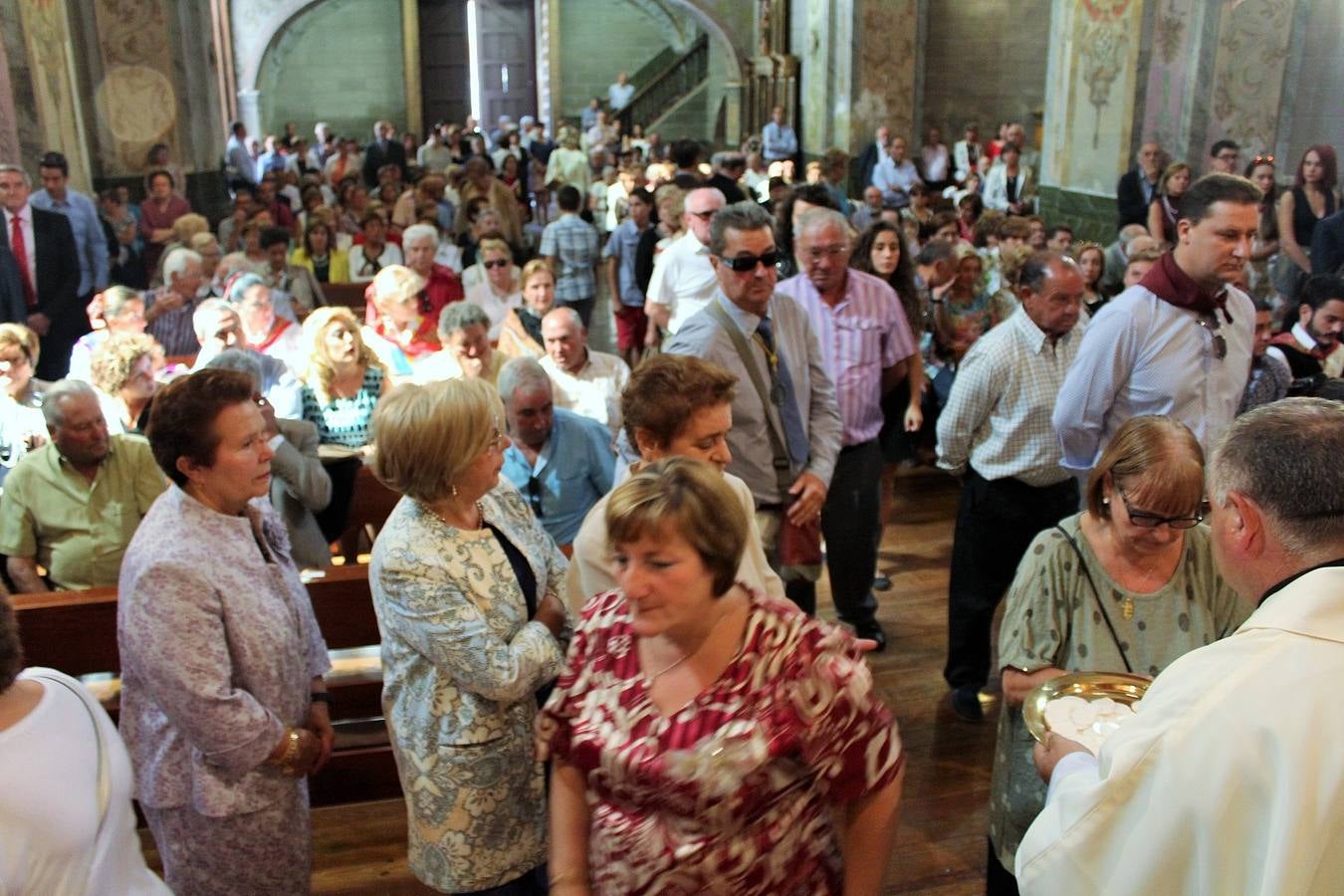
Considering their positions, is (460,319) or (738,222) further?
(460,319)

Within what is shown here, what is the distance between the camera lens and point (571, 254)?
27.2 ft

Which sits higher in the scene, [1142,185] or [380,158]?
[380,158]

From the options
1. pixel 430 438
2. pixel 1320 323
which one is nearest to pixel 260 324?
pixel 430 438

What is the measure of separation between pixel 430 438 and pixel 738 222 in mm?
1509

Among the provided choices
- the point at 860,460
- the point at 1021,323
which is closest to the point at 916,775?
the point at 860,460

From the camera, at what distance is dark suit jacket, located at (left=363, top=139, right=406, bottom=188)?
17.5 m

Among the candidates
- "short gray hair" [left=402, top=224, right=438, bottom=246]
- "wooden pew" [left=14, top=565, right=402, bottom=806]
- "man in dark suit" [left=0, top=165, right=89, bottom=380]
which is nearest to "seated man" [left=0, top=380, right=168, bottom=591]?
"wooden pew" [left=14, top=565, right=402, bottom=806]

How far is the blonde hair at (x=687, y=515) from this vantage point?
5.93ft

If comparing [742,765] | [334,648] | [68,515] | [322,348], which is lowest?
[334,648]

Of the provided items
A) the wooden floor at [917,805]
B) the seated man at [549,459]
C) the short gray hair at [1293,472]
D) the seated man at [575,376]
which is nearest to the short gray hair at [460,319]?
the seated man at [575,376]

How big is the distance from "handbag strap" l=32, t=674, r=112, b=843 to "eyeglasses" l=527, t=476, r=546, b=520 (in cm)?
206

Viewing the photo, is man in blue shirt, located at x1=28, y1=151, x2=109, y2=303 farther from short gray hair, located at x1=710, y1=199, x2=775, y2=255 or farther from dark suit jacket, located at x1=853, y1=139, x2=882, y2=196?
dark suit jacket, located at x1=853, y1=139, x2=882, y2=196

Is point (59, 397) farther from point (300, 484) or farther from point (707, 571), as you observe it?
point (707, 571)

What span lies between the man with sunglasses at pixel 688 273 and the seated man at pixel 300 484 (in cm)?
210
